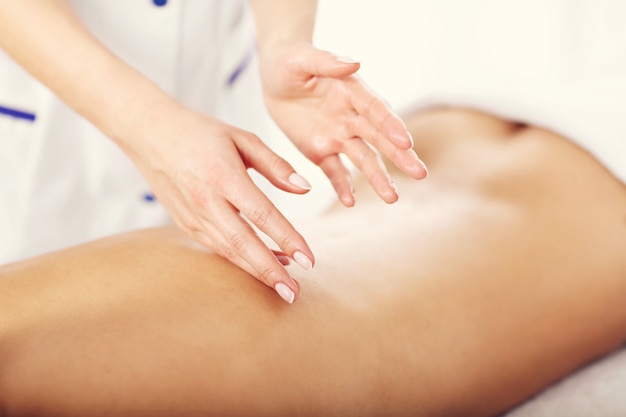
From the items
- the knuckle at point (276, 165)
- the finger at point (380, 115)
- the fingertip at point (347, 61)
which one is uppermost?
the fingertip at point (347, 61)

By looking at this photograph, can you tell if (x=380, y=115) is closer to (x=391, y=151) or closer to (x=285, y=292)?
(x=391, y=151)

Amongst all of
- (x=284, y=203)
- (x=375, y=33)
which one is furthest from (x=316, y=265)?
(x=375, y=33)

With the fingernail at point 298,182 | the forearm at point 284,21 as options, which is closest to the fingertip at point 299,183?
the fingernail at point 298,182

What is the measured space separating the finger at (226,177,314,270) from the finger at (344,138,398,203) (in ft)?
0.45

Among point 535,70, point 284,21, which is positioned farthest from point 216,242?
point 535,70

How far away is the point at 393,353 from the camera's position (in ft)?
2.53

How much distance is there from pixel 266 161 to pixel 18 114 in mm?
440

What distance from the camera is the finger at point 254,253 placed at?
0.75m

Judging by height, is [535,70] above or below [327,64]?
below

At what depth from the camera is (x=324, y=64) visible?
0.89 m

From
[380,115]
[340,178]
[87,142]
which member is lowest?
[87,142]

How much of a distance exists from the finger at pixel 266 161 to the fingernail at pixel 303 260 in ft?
0.24

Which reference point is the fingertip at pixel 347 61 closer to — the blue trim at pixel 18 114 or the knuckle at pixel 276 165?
the knuckle at pixel 276 165

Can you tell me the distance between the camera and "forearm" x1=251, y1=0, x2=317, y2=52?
1023mm
